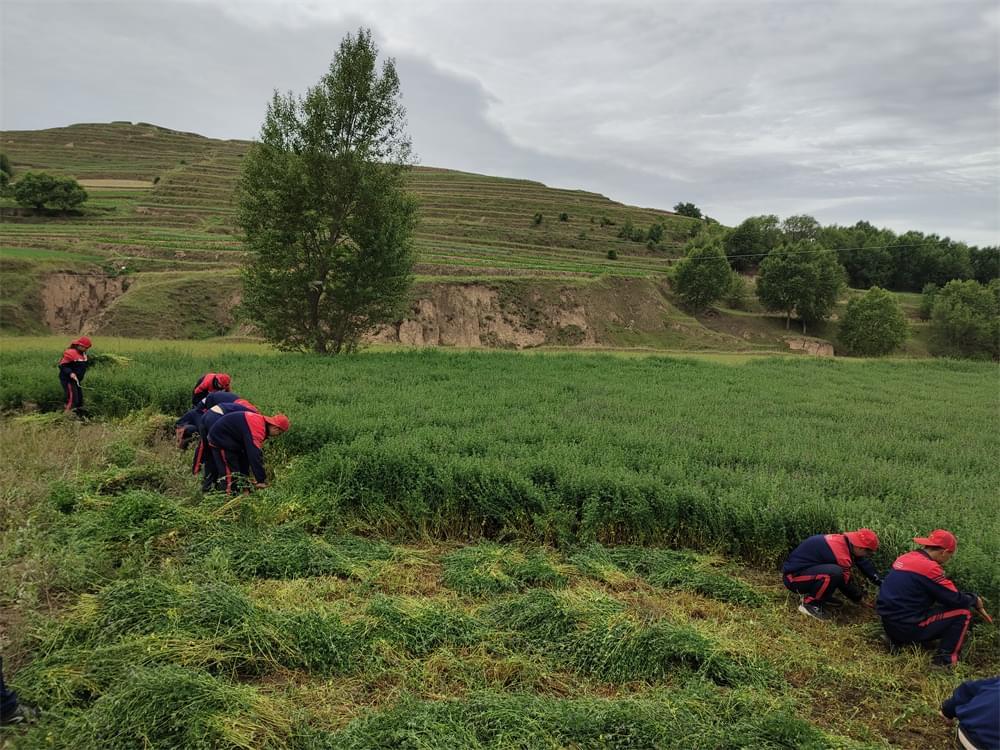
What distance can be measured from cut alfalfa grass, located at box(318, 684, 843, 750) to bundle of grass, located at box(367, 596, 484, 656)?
0.79 meters

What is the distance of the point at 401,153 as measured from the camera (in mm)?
21109

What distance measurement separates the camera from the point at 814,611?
5.79 metres

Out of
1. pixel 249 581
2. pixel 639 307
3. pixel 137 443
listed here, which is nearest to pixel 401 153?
pixel 137 443

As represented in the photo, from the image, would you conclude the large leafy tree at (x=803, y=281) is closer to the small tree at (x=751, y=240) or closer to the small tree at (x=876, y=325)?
the small tree at (x=876, y=325)

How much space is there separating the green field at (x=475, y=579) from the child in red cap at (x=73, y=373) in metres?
0.57

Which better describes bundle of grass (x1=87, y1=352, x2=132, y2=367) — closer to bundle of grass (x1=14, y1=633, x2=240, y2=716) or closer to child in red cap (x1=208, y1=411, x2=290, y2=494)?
child in red cap (x1=208, y1=411, x2=290, y2=494)

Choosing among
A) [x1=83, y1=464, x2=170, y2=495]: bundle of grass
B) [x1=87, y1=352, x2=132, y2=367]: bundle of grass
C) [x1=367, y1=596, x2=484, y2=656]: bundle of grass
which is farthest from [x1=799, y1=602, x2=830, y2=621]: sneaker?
[x1=87, y1=352, x2=132, y2=367]: bundle of grass

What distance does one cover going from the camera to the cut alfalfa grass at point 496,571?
5.94 meters

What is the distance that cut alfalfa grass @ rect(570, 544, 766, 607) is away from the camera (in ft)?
19.9

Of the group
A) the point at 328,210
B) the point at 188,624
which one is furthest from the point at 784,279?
the point at 188,624

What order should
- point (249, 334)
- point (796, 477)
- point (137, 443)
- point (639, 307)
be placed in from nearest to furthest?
point (796, 477)
point (137, 443)
point (249, 334)
point (639, 307)

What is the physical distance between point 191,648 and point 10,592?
2.49m

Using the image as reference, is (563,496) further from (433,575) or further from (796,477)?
(796,477)

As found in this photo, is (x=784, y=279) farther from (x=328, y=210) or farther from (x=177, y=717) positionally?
(x=177, y=717)
